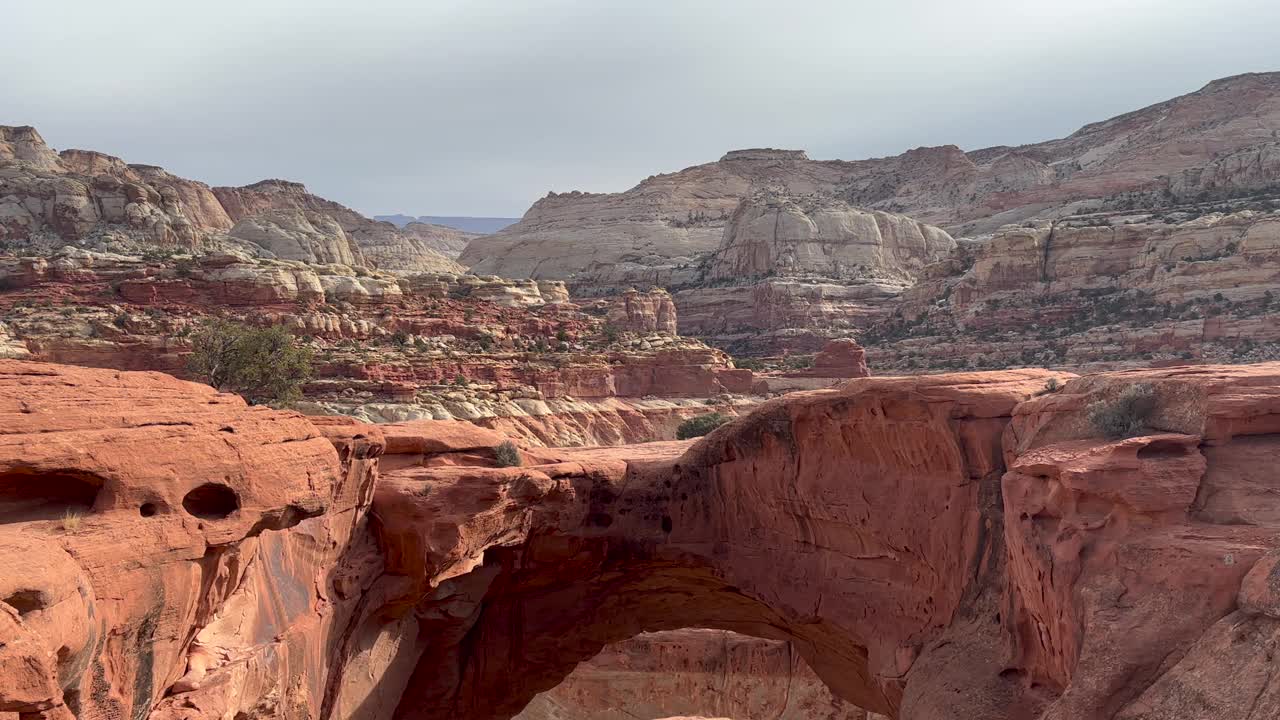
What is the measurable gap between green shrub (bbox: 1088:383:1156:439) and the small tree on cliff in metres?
25.7

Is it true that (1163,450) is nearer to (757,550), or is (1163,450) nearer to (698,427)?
(757,550)

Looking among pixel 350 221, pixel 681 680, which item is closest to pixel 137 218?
pixel 681 680

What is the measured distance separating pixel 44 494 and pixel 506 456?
10360 millimetres

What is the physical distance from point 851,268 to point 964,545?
102 metres

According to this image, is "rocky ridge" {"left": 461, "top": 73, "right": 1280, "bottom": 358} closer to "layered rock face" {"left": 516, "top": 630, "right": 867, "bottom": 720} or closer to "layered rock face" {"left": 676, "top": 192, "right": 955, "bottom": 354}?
"layered rock face" {"left": 676, "top": 192, "right": 955, "bottom": 354}

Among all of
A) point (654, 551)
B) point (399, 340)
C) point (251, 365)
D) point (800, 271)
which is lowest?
point (800, 271)

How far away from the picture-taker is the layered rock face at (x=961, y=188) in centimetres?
10775

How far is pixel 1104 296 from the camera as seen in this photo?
77000 mm

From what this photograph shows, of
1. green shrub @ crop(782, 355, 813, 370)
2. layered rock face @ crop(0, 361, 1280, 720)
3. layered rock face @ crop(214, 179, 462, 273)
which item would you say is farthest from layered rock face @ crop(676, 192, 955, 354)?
layered rock face @ crop(0, 361, 1280, 720)

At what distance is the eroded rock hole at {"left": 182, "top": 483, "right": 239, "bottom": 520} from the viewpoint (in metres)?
10.6

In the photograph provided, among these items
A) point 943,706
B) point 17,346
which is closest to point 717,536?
point 943,706

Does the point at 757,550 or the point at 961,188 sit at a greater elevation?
the point at 961,188

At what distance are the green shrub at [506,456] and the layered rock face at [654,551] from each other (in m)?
0.18

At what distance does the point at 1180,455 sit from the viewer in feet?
38.2
